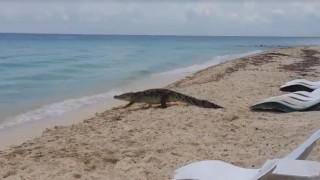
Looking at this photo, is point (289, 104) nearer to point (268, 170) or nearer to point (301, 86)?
point (301, 86)

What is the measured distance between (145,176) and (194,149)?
1.08m

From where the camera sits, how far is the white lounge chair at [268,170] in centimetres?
336

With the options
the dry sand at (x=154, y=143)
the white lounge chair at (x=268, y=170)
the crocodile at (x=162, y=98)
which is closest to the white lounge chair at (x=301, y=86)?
the dry sand at (x=154, y=143)

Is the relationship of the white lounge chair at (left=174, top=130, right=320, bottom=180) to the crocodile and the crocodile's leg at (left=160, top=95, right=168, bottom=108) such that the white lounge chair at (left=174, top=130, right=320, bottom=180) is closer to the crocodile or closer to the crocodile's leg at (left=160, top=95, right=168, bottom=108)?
the crocodile

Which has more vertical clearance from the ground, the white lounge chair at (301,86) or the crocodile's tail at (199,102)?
the white lounge chair at (301,86)

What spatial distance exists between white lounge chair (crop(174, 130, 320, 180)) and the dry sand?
2.71 ft

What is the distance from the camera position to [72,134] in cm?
661

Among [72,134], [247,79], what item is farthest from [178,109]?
[247,79]

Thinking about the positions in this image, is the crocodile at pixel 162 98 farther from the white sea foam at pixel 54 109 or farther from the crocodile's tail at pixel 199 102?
the white sea foam at pixel 54 109

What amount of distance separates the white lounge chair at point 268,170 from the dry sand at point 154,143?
826 millimetres

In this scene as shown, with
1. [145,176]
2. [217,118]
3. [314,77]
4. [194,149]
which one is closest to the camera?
[145,176]

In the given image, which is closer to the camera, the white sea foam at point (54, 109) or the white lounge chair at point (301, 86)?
the white sea foam at point (54, 109)

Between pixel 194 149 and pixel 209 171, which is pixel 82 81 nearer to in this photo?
pixel 194 149

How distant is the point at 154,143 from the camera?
586cm
